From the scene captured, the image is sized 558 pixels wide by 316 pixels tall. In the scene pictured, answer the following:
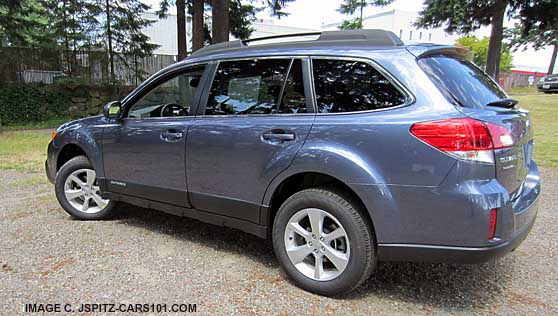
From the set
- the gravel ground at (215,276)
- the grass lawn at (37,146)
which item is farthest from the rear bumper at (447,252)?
the grass lawn at (37,146)

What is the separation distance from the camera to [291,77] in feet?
10.1

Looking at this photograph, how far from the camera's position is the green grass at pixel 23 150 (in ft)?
24.3

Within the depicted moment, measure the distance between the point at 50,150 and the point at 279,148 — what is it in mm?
3093

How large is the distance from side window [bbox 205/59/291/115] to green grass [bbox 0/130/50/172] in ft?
17.1

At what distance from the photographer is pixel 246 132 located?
3113 mm

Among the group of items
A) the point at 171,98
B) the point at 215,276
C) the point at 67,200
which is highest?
the point at 171,98

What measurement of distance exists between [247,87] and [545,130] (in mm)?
10945

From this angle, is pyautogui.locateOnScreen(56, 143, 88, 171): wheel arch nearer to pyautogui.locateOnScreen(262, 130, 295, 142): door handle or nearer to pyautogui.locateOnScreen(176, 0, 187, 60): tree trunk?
pyautogui.locateOnScreen(262, 130, 295, 142): door handle

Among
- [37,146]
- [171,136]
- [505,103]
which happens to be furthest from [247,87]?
[37,146]

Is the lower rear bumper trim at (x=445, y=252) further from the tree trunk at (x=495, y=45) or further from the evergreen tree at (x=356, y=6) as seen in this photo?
the evergreen tree at (x=356, y=6)

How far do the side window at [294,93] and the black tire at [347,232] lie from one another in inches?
24.5

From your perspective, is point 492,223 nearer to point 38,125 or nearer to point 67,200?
point 67,200

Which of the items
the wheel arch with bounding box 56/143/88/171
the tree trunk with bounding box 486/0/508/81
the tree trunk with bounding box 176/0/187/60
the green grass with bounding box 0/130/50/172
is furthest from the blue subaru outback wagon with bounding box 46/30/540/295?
the tree trunk with bounding box 486/0/508/81

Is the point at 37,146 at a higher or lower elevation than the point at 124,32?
lower
